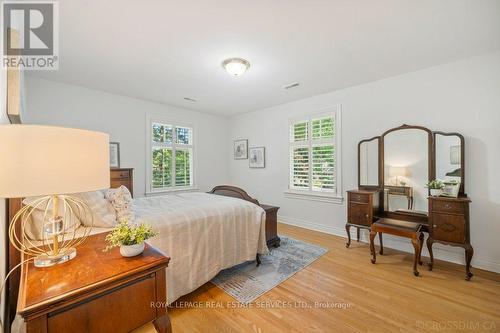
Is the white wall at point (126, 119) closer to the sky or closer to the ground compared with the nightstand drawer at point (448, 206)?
closer to the sky

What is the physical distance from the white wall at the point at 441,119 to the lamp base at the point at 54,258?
3.68 m

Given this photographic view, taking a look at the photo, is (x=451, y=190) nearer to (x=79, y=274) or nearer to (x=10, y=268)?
(x=79, y=274)

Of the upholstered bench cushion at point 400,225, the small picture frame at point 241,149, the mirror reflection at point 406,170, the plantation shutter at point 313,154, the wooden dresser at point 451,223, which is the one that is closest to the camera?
the wooden dresser at point 451,223

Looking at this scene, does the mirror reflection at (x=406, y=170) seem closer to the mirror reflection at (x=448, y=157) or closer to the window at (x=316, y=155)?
the mirror reflection at (x=448, y=157)

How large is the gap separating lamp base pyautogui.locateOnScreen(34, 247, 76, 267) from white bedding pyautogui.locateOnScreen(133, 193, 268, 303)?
0.69 m

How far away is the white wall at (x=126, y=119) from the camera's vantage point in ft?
10.6

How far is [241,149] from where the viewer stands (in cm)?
551

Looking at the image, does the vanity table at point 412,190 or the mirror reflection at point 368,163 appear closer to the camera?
the vanity table at point 412,190

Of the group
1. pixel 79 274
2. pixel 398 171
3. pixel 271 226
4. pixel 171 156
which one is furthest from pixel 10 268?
pixel 398 171

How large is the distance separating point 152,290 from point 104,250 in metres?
0.40

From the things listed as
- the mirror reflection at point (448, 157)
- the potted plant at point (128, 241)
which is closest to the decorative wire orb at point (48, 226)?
the potted plant at point (128, 241)

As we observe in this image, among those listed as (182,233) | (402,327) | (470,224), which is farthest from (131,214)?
(470,224)

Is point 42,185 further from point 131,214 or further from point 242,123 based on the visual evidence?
point 242,123

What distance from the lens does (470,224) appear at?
2.62 metres
